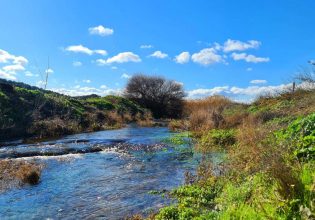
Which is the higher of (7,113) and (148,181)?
(7,113)

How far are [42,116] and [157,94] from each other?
2442 cm

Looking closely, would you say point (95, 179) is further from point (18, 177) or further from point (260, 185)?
point (260, 185)

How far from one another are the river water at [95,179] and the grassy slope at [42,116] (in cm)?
431

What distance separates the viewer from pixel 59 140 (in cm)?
2225

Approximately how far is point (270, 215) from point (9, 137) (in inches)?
793

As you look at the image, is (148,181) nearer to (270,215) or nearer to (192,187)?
(192,187)

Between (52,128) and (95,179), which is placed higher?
(52,128)

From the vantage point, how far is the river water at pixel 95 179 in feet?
28.9

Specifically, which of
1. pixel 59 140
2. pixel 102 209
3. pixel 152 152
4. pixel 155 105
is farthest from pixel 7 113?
pixel 155 105

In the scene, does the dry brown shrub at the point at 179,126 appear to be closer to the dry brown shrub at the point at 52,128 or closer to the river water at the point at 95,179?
the dry brown shrub at the point at 52,128

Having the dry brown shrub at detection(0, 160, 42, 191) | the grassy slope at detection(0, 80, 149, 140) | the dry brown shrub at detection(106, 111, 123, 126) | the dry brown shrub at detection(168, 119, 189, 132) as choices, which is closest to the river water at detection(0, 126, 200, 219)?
the dry brown shrub at detection(0, 160, 42, 191)

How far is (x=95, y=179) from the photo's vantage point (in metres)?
11.9

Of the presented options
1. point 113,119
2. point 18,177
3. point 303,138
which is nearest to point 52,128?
point 113,119

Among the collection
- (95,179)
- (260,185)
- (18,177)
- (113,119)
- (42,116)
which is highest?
(42,116)
